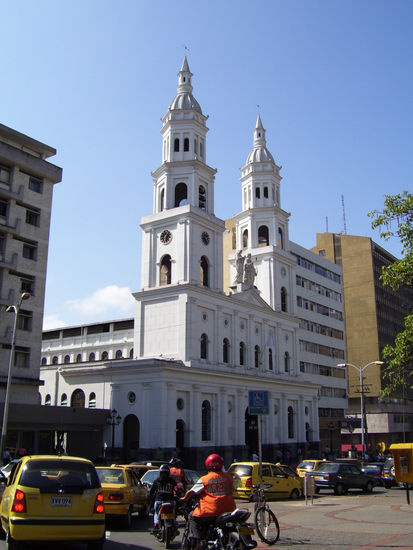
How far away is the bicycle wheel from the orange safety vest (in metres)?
4.07

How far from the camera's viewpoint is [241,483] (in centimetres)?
2169

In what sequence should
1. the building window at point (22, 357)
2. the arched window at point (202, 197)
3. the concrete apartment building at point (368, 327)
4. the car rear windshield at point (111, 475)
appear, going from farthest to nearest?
1. the concrete apartment building at point (368, 327)
2. the arched window at point (202, 197)
3. the building window at point (22, 357)
4. the car rear windshield at point (111, 475)

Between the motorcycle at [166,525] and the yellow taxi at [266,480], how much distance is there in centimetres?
906

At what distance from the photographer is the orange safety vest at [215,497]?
8.92 metres

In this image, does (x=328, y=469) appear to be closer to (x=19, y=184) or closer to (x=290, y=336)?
(x=19, y=184)

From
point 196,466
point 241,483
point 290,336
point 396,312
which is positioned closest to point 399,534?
point 241,483

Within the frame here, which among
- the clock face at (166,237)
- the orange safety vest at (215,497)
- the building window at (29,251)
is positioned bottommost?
the orange safety vest at (215,497)

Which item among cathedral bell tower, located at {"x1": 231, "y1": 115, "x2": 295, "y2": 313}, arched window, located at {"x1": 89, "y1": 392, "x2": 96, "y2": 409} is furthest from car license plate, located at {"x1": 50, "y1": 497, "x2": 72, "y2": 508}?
cathedral bell tower, located at {"x1": 231, "y1": 115, "x2": 295, "y2": 313}

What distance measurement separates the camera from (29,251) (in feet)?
131

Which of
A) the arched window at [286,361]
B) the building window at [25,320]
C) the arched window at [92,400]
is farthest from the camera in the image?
the arched window at [286,361]

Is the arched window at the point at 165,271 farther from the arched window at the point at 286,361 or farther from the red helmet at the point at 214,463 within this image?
the red helmet at the point at 214,463

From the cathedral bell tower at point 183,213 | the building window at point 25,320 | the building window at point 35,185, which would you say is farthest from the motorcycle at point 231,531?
the cathedral bell tower at point 183,213

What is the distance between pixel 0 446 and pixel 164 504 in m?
16.6

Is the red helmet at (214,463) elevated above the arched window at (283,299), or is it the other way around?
the arched window at (283,299)
